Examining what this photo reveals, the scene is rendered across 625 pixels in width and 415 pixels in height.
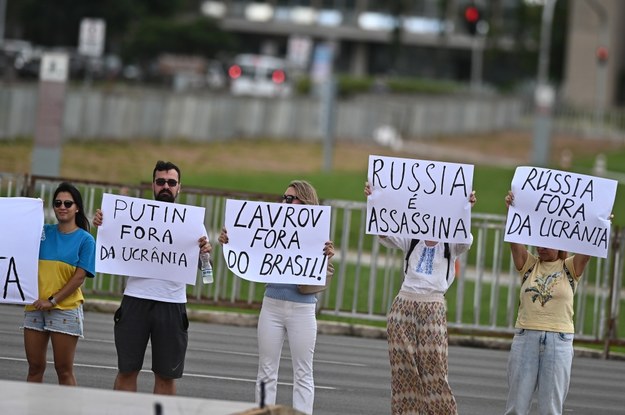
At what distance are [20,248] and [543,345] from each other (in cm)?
365

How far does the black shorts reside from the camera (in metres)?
9.96

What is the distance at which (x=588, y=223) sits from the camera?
1092 cm

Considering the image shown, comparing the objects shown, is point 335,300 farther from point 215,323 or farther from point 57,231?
point 57,231

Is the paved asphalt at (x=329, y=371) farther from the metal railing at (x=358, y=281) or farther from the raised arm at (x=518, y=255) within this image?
the raised arm at (x=518, y=255)

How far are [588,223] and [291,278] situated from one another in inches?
88.4

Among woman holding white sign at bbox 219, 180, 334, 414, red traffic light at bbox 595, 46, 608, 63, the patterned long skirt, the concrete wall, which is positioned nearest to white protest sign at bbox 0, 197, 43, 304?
woman holding white sign at bbox 219, 180, 334, 414

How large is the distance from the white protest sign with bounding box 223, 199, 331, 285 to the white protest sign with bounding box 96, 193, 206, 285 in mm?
416

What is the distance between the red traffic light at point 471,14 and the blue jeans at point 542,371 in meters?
32.3

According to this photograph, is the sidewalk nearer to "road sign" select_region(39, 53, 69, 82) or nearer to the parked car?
"road sign" select_region(39, 53, 69, 82)

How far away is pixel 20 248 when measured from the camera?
1034 cm

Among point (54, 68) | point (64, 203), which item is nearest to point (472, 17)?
point (54, 68)

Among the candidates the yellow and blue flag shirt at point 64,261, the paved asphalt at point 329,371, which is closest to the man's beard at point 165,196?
the yellow and blue flag shirt at point 64,261

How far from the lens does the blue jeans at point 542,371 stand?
33.1ft

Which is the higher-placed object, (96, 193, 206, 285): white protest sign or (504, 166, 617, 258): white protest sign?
(504, 166, 617, 258): white protest sign
